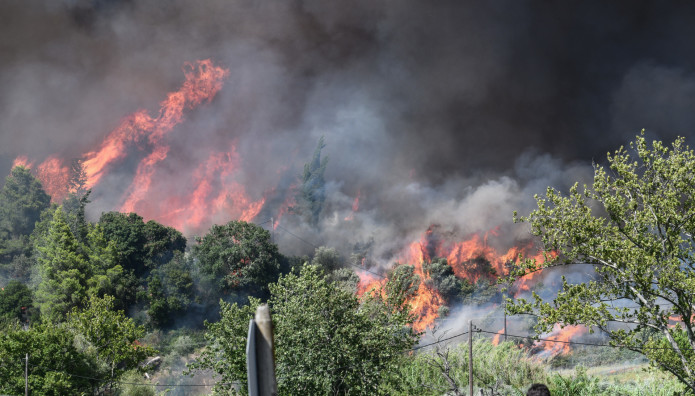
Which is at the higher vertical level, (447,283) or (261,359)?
(447,283)

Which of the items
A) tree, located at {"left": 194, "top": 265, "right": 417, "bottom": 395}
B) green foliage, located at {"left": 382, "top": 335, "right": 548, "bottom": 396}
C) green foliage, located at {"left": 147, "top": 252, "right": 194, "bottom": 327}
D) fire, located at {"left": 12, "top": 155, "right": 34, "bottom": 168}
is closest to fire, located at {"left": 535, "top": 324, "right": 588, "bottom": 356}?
green foliage, located at {"left": 382, "top": 335, "right": 548, "bottom": 396}

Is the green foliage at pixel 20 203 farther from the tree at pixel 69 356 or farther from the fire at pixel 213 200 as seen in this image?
the tree at pixel 69 356

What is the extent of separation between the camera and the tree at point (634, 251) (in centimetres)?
1862

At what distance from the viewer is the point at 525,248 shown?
285ft

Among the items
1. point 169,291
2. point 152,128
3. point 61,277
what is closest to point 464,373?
point 169,291

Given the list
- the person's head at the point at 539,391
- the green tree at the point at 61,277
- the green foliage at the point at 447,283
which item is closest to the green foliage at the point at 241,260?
the green tree at the point at 61,277

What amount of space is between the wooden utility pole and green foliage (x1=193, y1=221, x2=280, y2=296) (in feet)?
224

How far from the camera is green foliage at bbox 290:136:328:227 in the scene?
93.9 meters

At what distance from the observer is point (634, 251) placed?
731 inches

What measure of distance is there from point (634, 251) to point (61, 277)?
59.1 metres

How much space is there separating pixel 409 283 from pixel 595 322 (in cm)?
6168

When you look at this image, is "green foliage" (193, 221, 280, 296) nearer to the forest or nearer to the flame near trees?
the forest

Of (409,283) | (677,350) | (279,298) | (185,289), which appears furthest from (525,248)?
(677,350)

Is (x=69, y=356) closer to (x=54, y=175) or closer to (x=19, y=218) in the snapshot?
(x=19, y=218)
